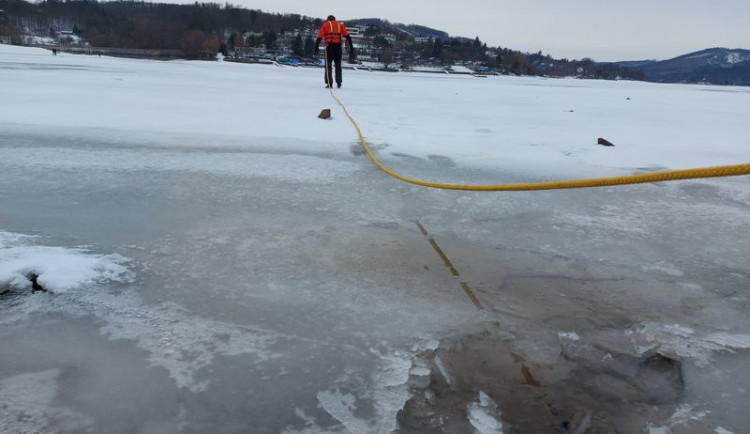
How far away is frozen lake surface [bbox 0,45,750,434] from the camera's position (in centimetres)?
136

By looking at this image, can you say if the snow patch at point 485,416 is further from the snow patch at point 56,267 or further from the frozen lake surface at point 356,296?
the snow patch at point 56,267

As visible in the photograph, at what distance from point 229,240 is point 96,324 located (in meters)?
0.84

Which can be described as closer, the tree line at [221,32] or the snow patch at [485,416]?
the snow patch at [485,416]

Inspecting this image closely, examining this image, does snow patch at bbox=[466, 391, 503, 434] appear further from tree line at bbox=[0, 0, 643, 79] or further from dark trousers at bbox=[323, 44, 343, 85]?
tree line at bbox=[0, 0, 643, 79]

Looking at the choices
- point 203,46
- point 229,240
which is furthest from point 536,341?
point 203,46

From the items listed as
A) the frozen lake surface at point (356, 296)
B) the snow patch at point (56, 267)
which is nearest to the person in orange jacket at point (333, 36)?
the frozen lake surface at point (356, 296)

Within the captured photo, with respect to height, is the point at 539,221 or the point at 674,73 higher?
the point at 674,73

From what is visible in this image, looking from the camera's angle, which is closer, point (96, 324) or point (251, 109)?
point (96, 324)

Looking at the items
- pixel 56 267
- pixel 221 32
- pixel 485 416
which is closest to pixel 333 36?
pixel 56 267

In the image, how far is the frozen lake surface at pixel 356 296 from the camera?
136cm

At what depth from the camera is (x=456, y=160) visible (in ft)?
14.0

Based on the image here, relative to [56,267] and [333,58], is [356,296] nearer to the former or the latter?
[56,267]

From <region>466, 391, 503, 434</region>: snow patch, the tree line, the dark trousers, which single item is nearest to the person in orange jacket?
the dark trousers

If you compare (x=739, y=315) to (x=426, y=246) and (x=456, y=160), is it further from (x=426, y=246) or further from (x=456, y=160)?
(x=456, y=160)
